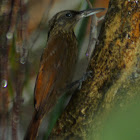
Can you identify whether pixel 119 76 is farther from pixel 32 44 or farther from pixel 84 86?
pixel 32 44

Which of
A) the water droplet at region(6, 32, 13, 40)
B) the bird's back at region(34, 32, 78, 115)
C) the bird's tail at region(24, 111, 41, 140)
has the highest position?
the water droplet at region(6, 32, 13, 40)

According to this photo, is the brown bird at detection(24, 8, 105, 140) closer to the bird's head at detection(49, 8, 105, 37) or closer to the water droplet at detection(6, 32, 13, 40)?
the bird's head at detection(49, 8, 105, 37)

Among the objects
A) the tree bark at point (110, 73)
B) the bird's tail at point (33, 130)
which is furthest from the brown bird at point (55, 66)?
the tree bark at point (110, 73)

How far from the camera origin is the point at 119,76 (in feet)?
3.06

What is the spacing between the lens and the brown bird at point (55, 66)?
4.03 ft

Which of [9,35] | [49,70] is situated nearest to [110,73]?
[49,70]

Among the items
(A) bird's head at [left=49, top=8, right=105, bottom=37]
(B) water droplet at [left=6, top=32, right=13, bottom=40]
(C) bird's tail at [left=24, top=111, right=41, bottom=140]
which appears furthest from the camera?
(A) bird's head at [left=49, top=8, right=105, bottom=37]

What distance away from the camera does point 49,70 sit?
135 centimetres

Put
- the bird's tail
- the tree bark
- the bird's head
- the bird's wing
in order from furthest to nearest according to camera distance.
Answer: the bird's head < the bird's wing < the bird's tail < the tree bark

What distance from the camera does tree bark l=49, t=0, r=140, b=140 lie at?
3.01 ft

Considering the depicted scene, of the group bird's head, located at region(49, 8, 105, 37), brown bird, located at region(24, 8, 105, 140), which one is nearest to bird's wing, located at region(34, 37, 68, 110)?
brown bird, located at region(24, 8, 105, 140)

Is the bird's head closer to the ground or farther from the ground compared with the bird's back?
farther from the ground

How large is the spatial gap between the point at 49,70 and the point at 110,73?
0.50 m

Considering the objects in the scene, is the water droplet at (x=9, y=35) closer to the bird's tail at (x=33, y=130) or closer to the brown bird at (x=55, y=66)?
the brown bird at (x=55, y=66)
